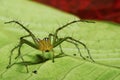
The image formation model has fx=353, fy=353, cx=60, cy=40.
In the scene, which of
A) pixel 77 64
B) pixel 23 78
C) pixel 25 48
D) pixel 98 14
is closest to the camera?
pixel 23 78

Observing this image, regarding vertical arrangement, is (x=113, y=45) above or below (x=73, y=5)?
below

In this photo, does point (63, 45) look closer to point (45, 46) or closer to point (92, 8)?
point (45, 46)

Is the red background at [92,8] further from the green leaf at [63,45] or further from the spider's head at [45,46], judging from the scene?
the spider's head at [45,46]

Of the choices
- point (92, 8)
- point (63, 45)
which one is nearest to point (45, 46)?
point (63, 45)

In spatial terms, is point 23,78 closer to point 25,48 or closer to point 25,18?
point 25,48

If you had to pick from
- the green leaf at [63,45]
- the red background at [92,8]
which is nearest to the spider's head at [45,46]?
the green leaf at [63,45]

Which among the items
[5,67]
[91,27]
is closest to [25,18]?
[91,27]
